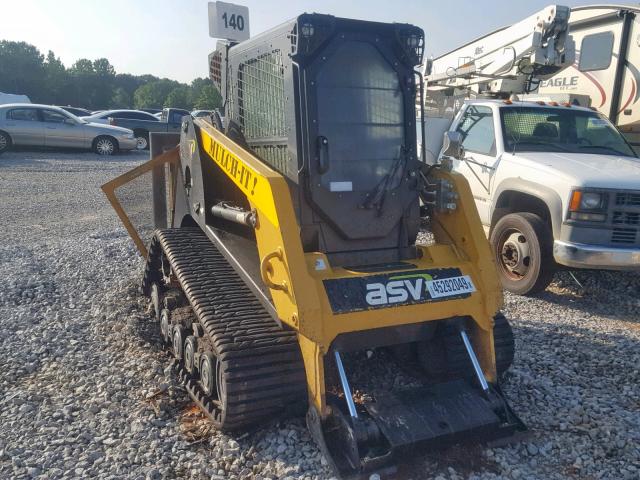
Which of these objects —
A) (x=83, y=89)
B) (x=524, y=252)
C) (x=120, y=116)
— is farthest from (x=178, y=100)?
(x=524, y=252)

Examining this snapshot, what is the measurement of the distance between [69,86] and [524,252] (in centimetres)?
7353

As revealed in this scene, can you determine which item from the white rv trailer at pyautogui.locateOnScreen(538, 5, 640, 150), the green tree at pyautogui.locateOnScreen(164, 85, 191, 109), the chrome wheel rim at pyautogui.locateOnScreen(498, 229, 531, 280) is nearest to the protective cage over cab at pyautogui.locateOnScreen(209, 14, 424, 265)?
the chrome wheel rim at pyautogui.locateOnScreen(498, 229, 531, 280)

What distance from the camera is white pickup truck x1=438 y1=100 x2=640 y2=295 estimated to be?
594 cm

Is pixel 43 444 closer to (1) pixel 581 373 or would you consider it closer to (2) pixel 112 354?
(2) pixel 112 354

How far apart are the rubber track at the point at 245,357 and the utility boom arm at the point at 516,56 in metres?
6.48

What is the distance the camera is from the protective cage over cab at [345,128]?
3773 millimetres

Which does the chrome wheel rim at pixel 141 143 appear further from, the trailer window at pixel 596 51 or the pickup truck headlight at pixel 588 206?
the pickup truck headlight at pixel 588 206

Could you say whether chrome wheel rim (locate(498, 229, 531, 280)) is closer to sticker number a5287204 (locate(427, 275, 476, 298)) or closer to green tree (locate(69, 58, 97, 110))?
sticker number a5287204 (locate(427, 275, 476, 298))

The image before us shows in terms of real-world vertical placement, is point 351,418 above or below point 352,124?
below

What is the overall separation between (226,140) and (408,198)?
138 centimetres

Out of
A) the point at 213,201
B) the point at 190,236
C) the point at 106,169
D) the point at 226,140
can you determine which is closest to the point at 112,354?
the point at 190,236

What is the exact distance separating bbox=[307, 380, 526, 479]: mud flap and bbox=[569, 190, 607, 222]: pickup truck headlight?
2977 millimetres

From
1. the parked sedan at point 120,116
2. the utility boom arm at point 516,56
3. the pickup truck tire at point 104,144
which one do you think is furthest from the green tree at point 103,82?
the utility boom arm at point 516,56

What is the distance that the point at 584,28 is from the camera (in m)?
9.97
